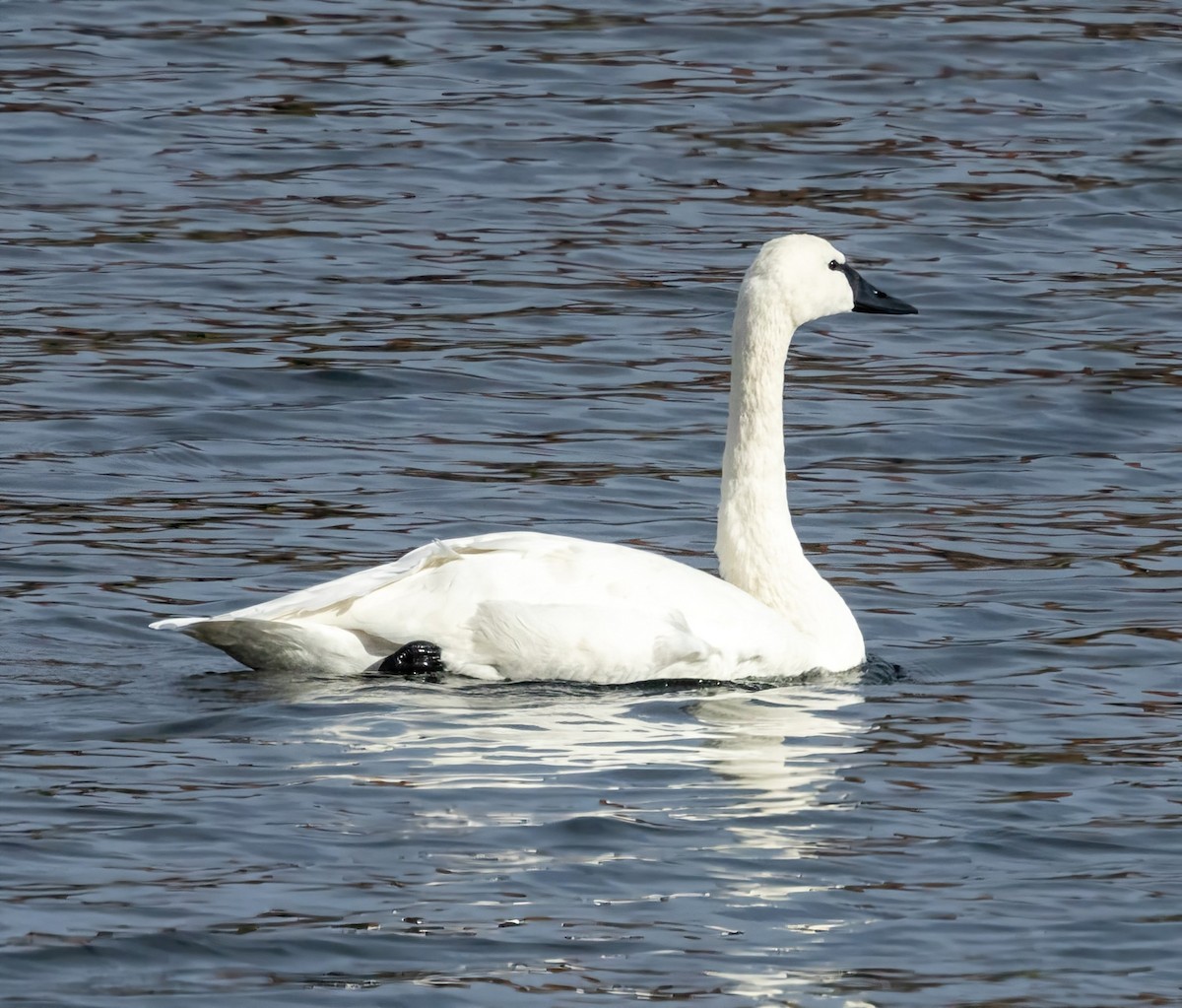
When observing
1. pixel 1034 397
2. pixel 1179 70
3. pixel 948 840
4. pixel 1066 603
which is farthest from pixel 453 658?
pixel 1179 70

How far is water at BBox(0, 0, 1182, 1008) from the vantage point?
7.14 m

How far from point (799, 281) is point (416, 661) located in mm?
2348

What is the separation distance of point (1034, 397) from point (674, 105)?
685 centimetres

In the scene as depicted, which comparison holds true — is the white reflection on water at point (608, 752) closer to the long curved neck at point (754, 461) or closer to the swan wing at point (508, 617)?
the swan wing at point (508, 617)

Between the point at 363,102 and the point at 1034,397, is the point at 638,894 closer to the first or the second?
the point at 1034,397

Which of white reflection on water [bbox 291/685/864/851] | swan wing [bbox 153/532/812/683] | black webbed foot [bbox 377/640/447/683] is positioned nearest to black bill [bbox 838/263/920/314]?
swan wing [bbox 153/532/812/683]

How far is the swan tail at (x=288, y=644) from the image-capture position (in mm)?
9188

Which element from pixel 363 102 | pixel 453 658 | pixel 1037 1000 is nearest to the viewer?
pixel 1037 1000

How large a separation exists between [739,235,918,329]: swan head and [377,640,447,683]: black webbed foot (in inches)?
82.3

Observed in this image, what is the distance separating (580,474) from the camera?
12.9 m

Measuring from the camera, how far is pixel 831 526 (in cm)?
1240

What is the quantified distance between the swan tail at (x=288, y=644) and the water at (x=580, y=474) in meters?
0.10

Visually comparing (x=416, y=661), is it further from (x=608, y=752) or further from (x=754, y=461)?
(x=754, y=461)

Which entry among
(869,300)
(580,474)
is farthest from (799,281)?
(580,474)
